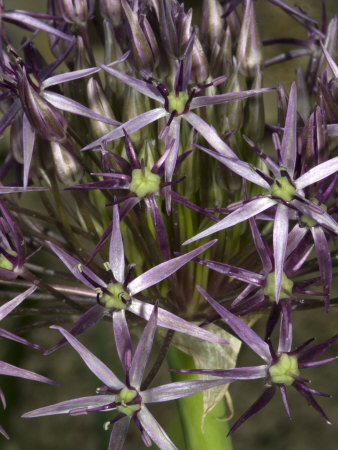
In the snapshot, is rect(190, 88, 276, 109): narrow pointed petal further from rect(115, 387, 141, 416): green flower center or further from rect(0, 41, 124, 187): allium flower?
rect(115, 387, 141, 416): green flower center

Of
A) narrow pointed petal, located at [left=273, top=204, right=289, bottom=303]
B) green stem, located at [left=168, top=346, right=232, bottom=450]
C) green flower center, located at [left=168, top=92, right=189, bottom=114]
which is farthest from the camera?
green stem, located at [left=168, top=346, right=232, bottom=450]

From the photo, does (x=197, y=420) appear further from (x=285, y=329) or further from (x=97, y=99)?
(x=97, y=99)

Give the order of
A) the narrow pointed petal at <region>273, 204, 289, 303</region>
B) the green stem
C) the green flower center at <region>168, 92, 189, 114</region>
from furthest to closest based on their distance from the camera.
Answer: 1. the green stem
2. the green flower center at <region>168, 92, 189, 114</region>
3. the narrow pointed petal at <region>273, 204, 289, 303</region>

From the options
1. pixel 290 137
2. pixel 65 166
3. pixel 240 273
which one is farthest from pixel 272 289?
pixel 65 166

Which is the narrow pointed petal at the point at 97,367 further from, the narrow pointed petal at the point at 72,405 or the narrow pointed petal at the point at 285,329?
the narrow pointed petal at the point at 285,329

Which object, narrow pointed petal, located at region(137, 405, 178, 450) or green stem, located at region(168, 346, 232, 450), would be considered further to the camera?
green stem, located at region(168, 346, 232, 450)

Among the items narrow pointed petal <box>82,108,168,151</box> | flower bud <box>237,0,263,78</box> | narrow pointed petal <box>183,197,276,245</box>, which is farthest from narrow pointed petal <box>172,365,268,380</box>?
flower bud <box>237,0,263,78</box>

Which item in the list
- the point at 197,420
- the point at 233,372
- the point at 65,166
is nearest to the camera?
the point at 233,372
